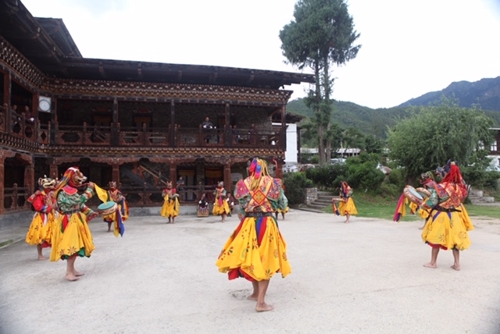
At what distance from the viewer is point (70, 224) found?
6.06m

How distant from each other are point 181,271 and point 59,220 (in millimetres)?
2242

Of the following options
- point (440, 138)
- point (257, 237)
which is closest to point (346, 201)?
point (257, 237)

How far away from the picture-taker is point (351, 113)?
82750mm

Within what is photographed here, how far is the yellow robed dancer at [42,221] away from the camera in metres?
7.83

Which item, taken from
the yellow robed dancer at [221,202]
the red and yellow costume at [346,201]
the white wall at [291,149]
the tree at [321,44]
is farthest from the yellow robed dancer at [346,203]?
the white wall at [291,149]

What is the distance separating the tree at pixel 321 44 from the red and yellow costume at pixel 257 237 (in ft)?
87.6

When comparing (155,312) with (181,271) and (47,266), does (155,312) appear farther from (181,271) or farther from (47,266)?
(47,266)

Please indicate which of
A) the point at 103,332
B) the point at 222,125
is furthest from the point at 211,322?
the point at 222,125

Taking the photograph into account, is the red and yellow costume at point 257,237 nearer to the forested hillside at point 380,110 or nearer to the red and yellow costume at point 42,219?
the red and yellow costume at point 42,219

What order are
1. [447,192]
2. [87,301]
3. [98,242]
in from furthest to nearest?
[98,242] < [447,192] < [87,301]

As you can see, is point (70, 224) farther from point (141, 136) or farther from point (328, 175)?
point (328, 175)

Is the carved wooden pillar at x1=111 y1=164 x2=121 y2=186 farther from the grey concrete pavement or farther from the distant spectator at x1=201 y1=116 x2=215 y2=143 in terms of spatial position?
the grey concrete pavement

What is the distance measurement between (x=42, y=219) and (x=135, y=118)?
13512 mm

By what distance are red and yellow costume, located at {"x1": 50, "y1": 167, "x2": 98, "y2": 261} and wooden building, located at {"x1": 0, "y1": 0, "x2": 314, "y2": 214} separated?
10190 mm
